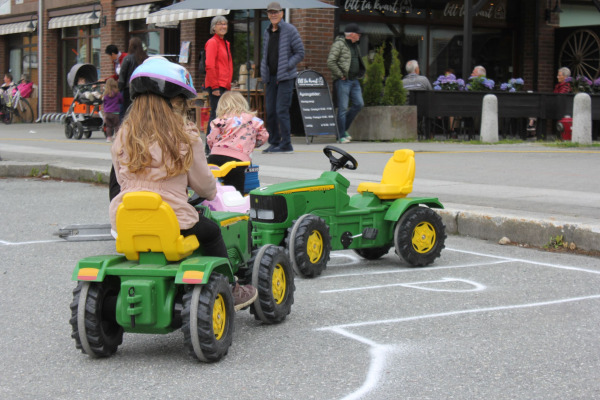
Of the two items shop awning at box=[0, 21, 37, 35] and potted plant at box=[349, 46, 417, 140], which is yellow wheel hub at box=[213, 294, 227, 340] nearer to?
potted plant at box=[349, 46, 417, 140]

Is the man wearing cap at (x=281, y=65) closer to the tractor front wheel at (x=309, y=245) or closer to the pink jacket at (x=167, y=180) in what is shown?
the tractor front wheel at (x=309, y=245)

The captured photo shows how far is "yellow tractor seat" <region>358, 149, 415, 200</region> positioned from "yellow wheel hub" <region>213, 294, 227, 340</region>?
2546mm

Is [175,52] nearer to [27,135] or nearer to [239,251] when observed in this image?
[27,135]

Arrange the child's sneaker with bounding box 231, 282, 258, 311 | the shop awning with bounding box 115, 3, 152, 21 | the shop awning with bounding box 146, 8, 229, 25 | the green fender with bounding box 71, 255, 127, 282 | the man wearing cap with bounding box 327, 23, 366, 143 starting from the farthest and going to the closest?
the shop awning with bounding box 115, 3, 152, 21 → the shop awning with bounding box 146, 8, 229, 25 → the man wearing cap with bounding box 327, 23, 366, 143 → the child's sneaker with bounding box 231, 282, 258, 311 → the green fender with bounding box 71, 255, 127, 282

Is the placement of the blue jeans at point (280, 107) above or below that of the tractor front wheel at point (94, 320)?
above

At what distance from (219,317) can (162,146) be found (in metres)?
0.84

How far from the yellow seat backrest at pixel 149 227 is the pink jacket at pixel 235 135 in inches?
142

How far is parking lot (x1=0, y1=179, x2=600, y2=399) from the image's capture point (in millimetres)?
3852

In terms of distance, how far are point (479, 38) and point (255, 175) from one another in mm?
16429

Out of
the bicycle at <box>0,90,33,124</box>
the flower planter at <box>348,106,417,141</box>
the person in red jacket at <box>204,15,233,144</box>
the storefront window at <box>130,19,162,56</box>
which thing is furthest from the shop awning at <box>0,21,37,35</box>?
the person in red jacket at <box>204,15,233,144</box>

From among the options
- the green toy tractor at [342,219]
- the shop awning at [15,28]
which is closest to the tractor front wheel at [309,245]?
the green toy tractor at [342,219]

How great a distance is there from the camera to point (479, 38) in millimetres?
23281

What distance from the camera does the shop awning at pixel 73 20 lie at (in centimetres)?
2677

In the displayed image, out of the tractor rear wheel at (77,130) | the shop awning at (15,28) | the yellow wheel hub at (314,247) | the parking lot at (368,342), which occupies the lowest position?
the parking lot at (368,342)
